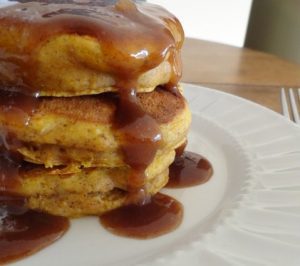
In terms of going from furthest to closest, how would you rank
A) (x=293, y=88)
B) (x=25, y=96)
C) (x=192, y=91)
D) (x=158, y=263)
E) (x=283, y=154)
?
(x=293, y=88)
(x=192, y=91)
(x=283, y=154)
(x=25, y=96)
(x=158, y=263)

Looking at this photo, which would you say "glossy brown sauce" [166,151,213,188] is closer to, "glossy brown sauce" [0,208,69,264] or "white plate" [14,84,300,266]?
"white plate" [14,84,300,266]

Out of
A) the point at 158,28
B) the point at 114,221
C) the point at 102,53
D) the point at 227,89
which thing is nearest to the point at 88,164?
the point at 114,221

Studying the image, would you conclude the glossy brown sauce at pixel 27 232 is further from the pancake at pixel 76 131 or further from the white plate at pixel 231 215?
the pancake at pixel 76 131

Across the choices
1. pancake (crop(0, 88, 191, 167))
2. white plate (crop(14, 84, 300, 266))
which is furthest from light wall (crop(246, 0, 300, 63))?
pancake (crop(0, 88, 191, 167))

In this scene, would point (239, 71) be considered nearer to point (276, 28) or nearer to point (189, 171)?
point (189, 171)

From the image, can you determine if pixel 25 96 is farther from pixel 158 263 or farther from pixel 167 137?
pixel 158 263

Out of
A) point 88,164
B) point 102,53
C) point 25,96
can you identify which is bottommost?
point 88,164
